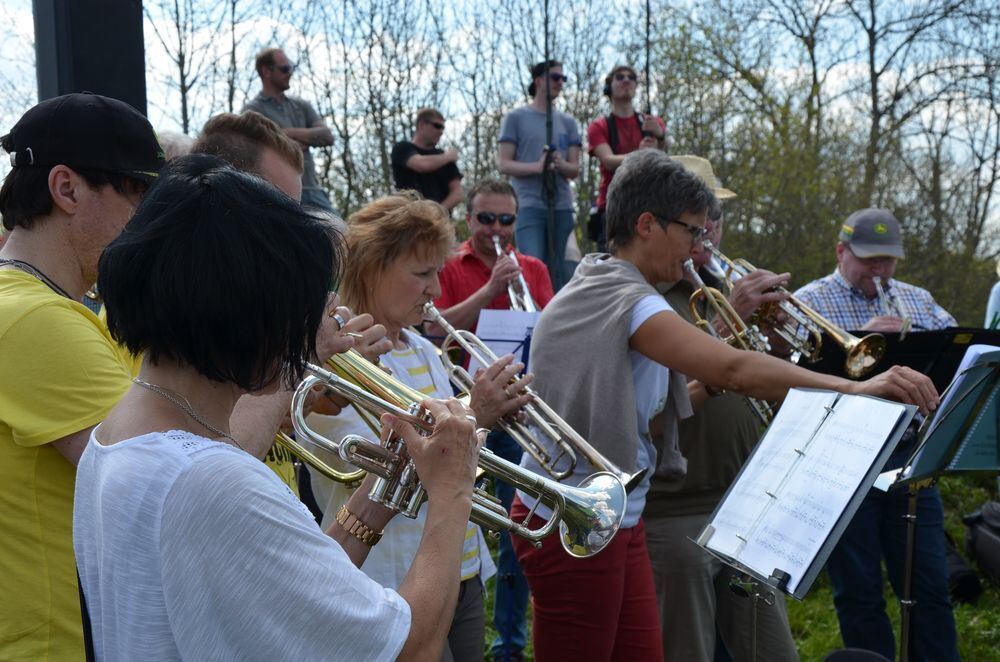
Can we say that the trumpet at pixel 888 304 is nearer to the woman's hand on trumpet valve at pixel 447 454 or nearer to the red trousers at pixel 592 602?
the red trousers at pixel 592 602

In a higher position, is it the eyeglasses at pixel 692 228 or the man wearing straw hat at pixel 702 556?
the eyeglasses at pixel 692 228

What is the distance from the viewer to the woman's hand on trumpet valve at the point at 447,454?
5.57 ft

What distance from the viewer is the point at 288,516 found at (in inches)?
52.6

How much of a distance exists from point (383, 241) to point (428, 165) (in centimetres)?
420

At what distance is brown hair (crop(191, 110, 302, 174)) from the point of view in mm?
2752

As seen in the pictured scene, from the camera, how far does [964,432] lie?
10.7 ft

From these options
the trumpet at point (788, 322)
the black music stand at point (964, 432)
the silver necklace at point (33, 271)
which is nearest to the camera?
the silver necklace at point (33, 271)

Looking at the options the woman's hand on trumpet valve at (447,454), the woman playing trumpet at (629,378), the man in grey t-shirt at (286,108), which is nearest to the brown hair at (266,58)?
the man in grey t-shirt at (286,108)

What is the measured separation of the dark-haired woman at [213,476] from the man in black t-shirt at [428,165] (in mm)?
5797

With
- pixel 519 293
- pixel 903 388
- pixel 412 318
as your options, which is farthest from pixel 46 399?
pixel 519 293

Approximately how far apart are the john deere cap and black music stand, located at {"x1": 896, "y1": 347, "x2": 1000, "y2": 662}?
1.84 m

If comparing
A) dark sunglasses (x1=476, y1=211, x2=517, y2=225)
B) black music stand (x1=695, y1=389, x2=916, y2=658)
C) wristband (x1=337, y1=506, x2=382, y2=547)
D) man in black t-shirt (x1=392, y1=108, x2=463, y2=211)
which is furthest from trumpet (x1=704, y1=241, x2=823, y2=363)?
man in black t-shirt (x1=392, y1=108, x2=463, y2=211)

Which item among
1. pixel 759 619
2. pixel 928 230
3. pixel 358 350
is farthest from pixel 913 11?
pixel 358 350

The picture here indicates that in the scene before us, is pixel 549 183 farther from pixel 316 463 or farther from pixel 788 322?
pixel 316 463
